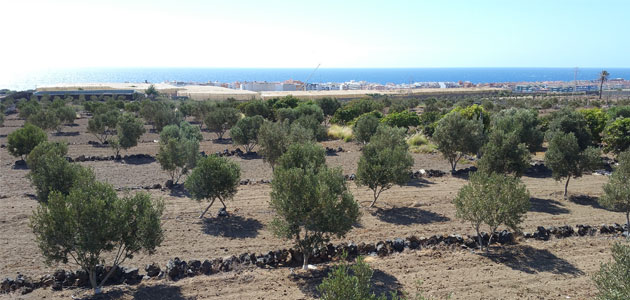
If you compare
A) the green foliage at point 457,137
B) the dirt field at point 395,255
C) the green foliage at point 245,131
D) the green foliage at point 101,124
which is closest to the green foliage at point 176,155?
the dirt field at point 395,255

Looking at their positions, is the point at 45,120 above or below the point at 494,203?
above

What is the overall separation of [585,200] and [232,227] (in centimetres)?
1989

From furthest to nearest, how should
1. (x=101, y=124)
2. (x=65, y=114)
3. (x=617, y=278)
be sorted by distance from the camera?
(x=65, y=114)
(x=101, y=124)
(x=617, y=278)

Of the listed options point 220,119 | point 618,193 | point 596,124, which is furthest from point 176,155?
point 596,124

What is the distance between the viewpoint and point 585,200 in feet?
78.8

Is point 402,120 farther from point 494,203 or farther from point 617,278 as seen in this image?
point 617,278

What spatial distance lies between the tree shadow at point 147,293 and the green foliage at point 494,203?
1048cm

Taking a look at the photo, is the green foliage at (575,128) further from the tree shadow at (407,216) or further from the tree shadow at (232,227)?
the tree shadow at (232,227)

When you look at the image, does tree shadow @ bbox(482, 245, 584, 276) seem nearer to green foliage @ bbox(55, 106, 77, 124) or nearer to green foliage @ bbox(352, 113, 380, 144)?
green foliage @ bbox(352, 113, 380, 144)

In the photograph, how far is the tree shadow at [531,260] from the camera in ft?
49.6

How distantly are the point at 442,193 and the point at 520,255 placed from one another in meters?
9.19

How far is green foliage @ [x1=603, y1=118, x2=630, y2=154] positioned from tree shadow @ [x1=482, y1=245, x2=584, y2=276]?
23.1 metres

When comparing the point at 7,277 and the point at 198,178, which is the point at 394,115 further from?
the point at 7,277

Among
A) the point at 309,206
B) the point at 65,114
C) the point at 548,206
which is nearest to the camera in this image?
the point at 309,206
